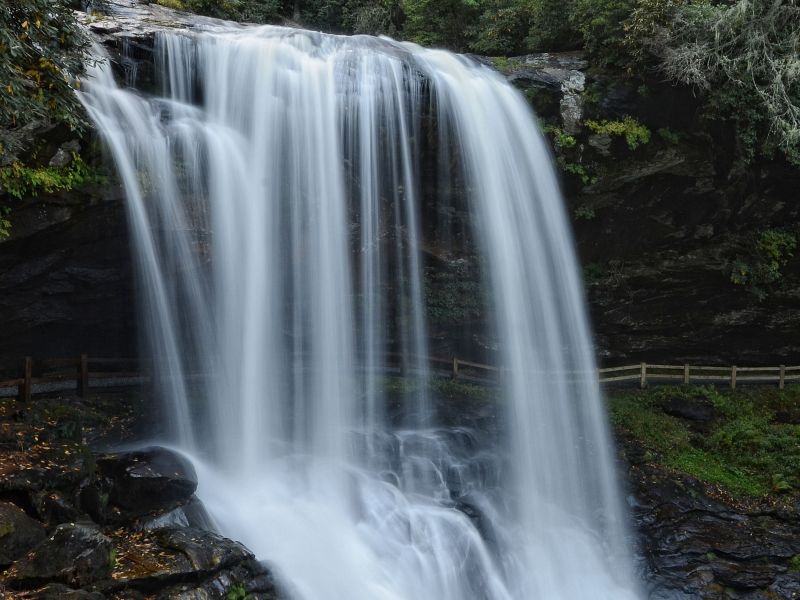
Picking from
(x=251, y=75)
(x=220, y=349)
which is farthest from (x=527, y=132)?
(x=220, y=349)

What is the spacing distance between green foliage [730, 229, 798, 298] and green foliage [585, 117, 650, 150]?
4.15 m

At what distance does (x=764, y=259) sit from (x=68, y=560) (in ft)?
50.5

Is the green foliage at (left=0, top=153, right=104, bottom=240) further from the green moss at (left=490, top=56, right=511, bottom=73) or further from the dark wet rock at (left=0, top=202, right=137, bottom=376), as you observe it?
the green moss at (left=490, top=56, right=511, bottom=73)

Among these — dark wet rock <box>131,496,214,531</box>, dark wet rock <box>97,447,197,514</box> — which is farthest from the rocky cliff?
dark wet rock <box>131,496,214,531</box>

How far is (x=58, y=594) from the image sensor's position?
6137 millimetres

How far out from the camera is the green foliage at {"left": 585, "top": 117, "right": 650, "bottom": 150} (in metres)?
13.5

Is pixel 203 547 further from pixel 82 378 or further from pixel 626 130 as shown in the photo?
pixel 626 130

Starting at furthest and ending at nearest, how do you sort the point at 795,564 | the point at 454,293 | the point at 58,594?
the point at 454,293, the point at 795,564, the point at 58,594

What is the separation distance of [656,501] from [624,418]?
2895 millimetres

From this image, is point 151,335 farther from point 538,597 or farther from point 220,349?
point 538,597

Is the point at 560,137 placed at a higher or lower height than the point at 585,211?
higher

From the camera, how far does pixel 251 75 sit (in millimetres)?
12211

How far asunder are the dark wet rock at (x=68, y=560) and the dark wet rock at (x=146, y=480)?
1106mm

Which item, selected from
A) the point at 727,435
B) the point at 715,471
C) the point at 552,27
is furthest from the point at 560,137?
the point at 715,471
